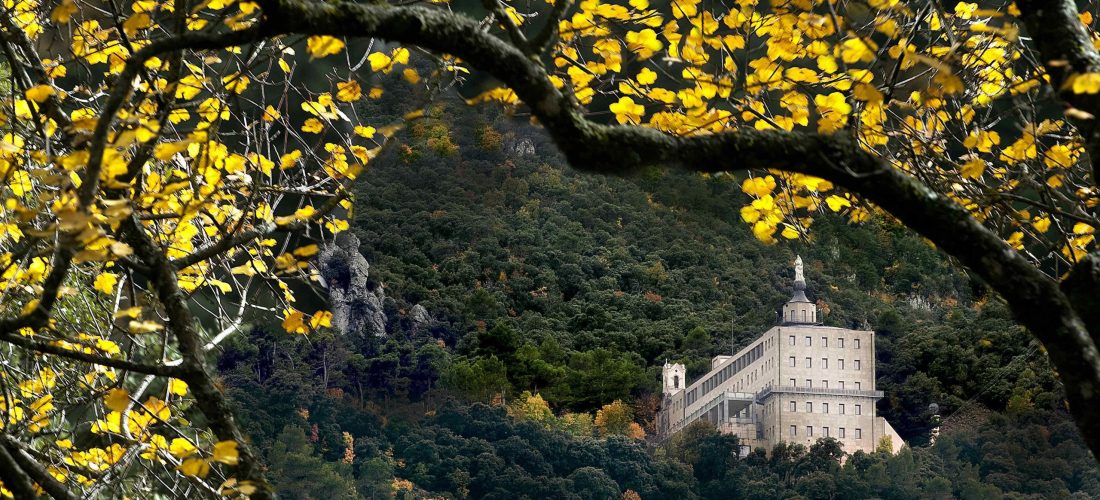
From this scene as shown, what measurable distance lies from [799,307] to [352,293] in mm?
13096

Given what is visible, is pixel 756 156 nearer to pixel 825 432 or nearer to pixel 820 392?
pixel 825 432

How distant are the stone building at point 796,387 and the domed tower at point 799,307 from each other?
3cm

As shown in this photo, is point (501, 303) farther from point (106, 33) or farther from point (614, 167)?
point (614, 167)

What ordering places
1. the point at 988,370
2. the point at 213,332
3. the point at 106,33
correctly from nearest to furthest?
1. the point at 106,33
2. the point at 213,332
3. the point at 988,370

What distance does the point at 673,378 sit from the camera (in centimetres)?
3356

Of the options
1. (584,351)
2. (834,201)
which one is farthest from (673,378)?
(834,201)

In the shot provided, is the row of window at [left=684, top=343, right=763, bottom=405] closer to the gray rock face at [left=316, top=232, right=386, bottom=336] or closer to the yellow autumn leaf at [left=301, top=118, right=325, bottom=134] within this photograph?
the gray rock face at [left=316, top=232, right=386, bottom=336]

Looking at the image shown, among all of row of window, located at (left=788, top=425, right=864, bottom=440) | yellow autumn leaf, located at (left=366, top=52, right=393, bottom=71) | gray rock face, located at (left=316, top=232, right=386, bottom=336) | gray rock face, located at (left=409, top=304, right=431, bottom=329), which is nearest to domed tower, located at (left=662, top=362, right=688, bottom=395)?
row of window, located at (left=788, top=425, right=864, bottom=440)

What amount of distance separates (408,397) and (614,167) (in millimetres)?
31205

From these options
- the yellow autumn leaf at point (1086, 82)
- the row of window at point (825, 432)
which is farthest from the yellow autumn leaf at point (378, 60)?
the row of window at point (825, 432)

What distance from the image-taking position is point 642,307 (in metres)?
35.1

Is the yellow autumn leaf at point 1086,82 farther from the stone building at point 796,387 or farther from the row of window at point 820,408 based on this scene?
the row of window at point 820,408

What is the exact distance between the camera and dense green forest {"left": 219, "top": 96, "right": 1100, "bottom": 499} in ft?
100

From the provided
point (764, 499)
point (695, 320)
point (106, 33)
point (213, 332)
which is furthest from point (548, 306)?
point (106, 33)
